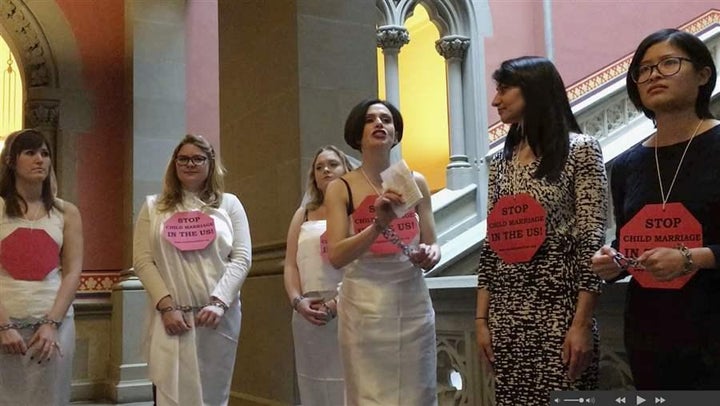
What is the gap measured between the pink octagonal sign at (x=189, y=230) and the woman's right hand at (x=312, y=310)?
1.53 ft

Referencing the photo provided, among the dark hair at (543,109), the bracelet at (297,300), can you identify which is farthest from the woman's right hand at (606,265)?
the bracelet at (297,300)

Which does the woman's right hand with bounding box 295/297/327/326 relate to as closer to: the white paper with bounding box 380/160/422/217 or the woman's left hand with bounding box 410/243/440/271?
the woman's left hand with bounding box 410/243/440/271

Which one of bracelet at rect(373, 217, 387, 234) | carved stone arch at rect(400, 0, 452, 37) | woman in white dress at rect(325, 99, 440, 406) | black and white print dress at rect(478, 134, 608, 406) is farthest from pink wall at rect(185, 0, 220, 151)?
black and white print dress at rect(478, 134, 608, 406)

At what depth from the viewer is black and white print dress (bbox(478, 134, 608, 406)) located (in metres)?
1.88

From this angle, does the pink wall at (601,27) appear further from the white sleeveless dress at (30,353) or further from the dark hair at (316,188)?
the white sleeveless dress at (30,353)

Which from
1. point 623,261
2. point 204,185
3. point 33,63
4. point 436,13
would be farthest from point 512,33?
point 623,261

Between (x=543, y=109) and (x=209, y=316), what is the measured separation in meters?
1.53

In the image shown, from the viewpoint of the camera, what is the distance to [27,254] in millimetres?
2797

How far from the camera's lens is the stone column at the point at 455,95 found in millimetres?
9541

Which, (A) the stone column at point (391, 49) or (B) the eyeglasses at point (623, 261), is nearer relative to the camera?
(B) the eyeglasses at point (623, 261)

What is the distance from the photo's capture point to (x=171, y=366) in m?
2.77

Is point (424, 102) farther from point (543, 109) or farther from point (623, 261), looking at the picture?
point (623, 261)

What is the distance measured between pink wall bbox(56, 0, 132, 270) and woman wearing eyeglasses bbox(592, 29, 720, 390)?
5541mm

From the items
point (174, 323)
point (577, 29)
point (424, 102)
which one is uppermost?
point (577, 29)
